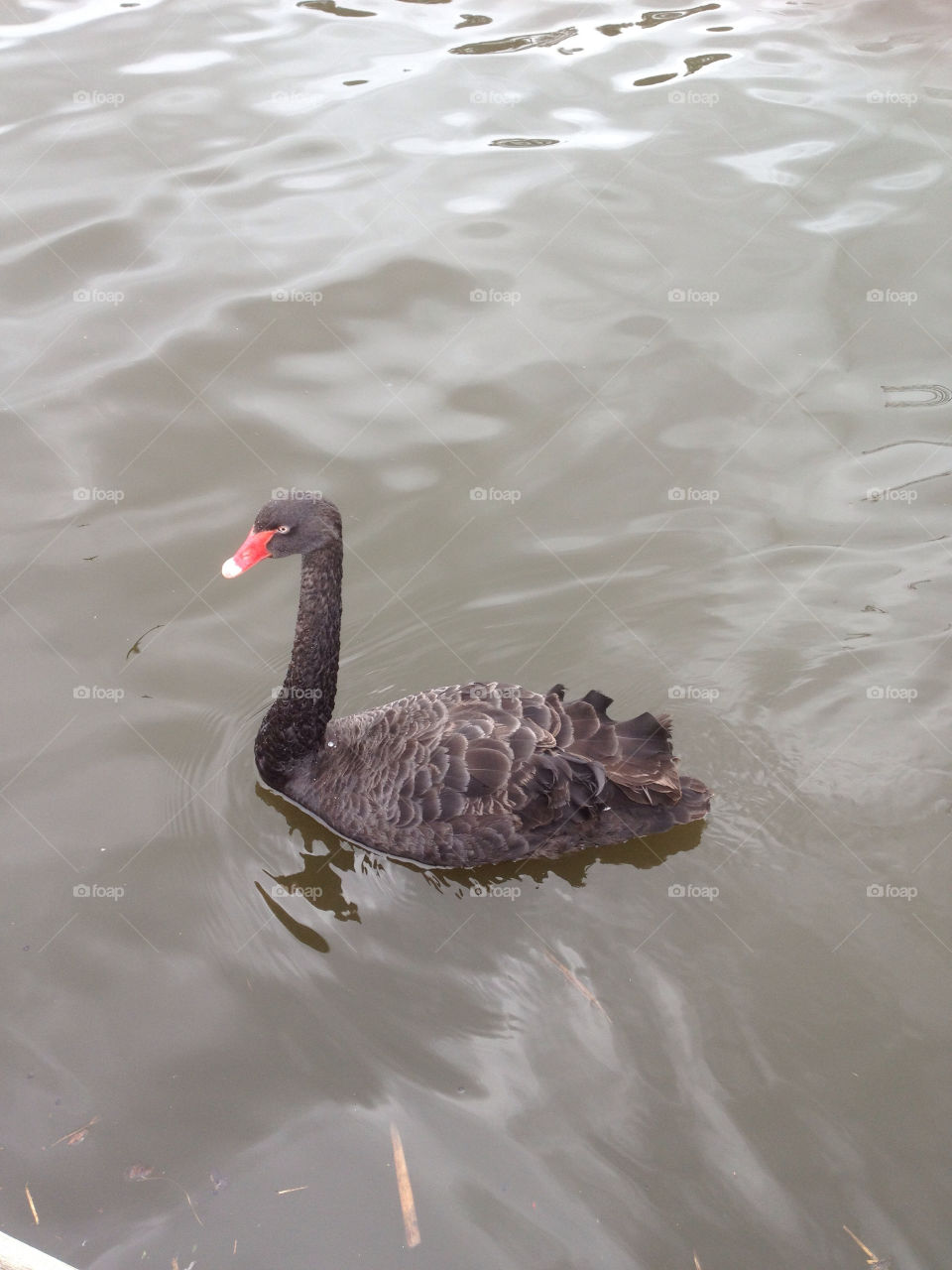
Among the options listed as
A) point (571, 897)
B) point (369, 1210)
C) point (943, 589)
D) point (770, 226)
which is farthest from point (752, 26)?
point (369, 1210)

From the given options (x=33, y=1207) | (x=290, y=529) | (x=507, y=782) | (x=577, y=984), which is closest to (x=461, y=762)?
(x=507, y=782)

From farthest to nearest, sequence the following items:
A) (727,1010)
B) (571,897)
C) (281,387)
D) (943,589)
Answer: (281,387), (943,589), (571,897), (727,1010)

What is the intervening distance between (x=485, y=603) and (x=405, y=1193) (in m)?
3.35

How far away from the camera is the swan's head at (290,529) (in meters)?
5.27

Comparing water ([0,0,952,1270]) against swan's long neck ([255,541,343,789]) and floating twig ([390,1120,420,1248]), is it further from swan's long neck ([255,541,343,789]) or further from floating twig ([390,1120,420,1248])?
swan's long neck ([255,541,343,789])

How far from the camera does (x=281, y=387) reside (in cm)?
798

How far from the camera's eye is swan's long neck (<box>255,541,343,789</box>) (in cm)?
542

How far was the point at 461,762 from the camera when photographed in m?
5.15

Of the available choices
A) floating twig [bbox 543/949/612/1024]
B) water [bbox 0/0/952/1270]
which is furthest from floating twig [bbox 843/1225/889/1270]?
floating twig [bbox 543/949/612/1024]

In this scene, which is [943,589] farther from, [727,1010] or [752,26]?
[752,26]

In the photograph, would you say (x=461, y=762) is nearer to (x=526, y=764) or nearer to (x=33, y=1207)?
(x=526, y=764)

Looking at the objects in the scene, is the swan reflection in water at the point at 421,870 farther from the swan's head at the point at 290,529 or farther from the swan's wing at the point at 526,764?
the swan's head at the point at 290,529

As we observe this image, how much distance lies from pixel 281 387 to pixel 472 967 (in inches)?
179

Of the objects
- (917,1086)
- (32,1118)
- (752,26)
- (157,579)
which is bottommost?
(917,1086)
